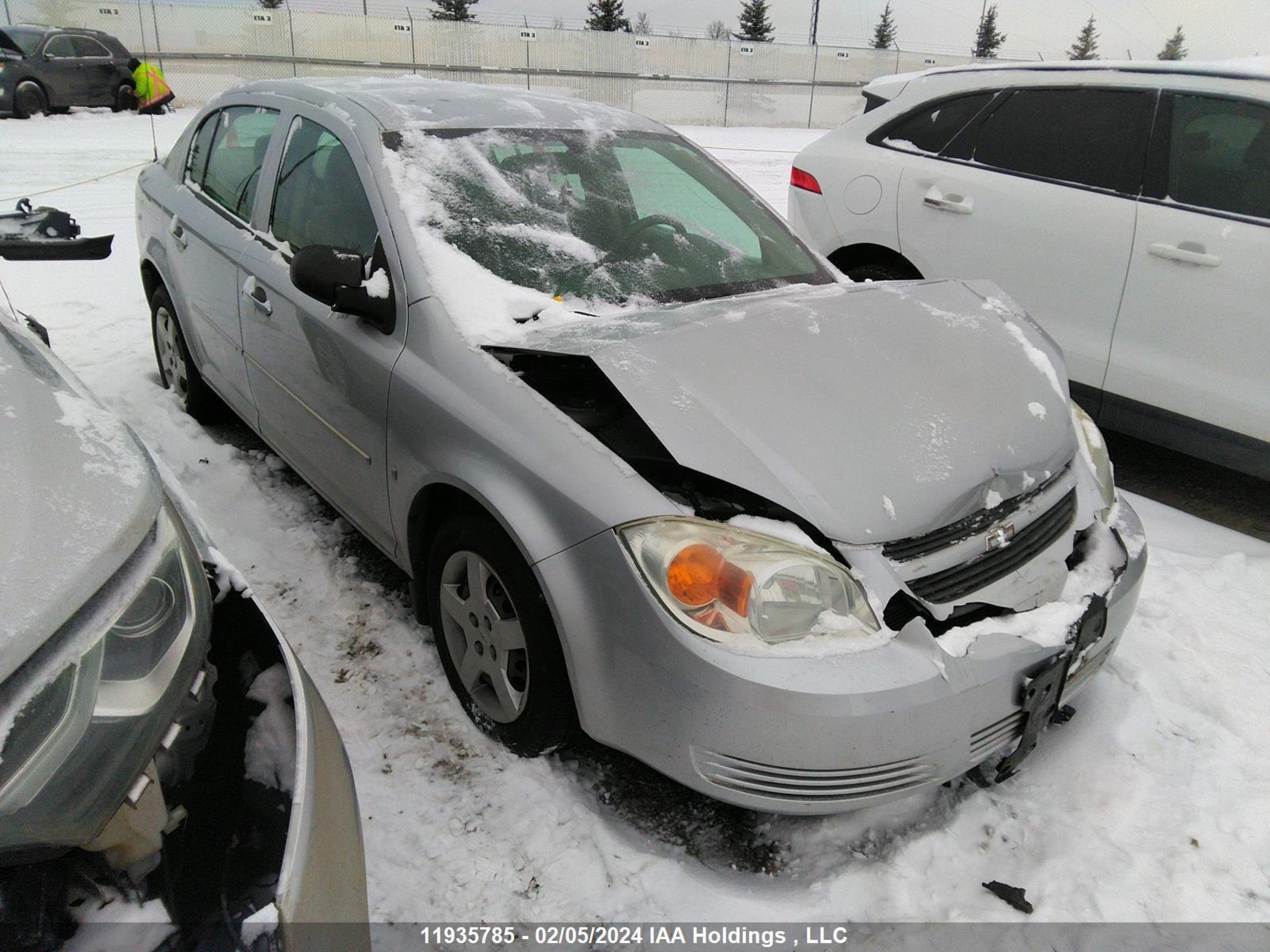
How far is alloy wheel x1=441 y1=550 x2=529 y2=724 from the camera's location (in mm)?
2113

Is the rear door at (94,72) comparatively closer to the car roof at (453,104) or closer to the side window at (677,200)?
the car roof at (453,104)

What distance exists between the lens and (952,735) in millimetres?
1803

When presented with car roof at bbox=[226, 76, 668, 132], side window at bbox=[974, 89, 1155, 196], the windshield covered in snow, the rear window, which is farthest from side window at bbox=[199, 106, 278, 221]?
the rear window

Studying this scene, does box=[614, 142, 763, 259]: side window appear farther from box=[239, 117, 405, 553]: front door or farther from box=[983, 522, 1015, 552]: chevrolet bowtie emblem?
box=[983, 522, 1015, 552]: chevrolet bowtie emblem

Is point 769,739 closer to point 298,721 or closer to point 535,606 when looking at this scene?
point 535,606

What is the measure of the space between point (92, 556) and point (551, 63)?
102 ft

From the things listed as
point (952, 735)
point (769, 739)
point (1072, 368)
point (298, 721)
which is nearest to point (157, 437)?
point (298, 721)

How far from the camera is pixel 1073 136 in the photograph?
395 cm

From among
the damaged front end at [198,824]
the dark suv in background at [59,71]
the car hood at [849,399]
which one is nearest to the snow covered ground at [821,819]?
the damaged front end at [198,824]

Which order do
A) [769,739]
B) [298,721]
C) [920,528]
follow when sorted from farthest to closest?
[920,528] < [769,739] < [298,721]

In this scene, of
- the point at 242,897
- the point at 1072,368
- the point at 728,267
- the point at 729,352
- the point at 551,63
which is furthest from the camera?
the point at 551,63

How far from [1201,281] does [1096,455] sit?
57.7 inches

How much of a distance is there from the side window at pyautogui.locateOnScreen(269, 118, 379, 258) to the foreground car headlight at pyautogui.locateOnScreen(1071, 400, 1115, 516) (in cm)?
214

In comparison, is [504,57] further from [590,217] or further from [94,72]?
[590,217]
